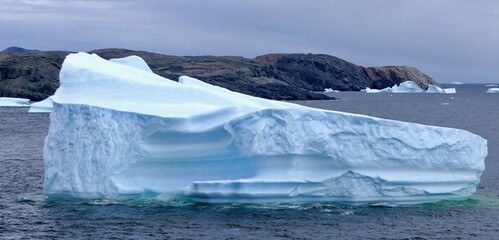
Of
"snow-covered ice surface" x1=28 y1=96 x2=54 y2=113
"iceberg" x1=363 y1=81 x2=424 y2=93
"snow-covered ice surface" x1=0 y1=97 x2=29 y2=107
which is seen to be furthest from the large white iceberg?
"iceberg" x1=363 y1=81 x2=424 y2=93

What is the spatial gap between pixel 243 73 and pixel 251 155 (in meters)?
82.5

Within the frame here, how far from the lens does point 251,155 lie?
18.8 metres

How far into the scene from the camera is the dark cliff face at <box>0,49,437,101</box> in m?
86.3

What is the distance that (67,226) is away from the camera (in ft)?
56.4

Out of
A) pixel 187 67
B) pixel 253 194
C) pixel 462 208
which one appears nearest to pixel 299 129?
pixel 253 194

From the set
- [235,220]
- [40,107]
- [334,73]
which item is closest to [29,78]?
[40,107]

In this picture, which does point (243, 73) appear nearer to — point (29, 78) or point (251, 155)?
Answer: point (29, 78)

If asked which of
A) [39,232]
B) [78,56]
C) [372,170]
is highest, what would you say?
[78,56]

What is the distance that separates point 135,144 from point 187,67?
8749cm

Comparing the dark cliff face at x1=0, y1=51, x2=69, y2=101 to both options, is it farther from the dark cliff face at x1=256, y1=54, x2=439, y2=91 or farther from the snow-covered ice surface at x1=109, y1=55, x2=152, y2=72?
the snow-covered ice surface at x1=109, y1=55, x2=152, y2=72

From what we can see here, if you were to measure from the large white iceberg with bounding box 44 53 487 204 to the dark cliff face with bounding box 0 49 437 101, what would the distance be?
65446 mm

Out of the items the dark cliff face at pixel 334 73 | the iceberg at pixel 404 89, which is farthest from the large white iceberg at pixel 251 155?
the iceberg at pixel 404 89

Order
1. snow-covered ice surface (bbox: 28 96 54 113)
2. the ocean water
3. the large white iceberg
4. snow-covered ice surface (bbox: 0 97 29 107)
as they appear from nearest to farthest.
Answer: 1. the ocean water
2. the large white iceberg
3. snow-covered ice surface (bbox: 28 96 54 113)
4. snow-covered ice surface (bbox: 0 97 29 107)

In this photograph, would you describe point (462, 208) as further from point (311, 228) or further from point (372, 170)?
point (311, 228)
